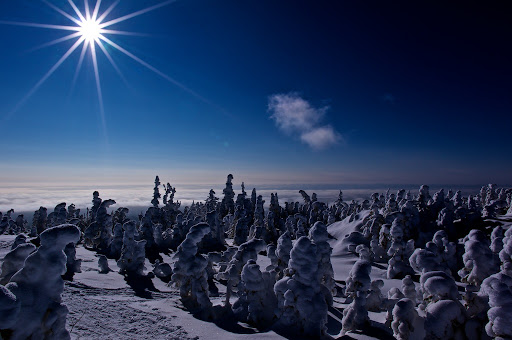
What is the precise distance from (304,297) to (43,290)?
7.95m

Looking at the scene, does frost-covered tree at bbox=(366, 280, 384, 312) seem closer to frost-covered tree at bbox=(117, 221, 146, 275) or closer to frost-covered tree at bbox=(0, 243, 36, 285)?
frost-covered tree at bbox=(0, 243, 36, 285)

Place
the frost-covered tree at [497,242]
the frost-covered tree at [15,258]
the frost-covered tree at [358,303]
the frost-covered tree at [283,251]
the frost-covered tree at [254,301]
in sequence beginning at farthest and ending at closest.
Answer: the frost-covered tree at [497,242], the frost-covered tree at [283,251], the frost-covered tree at [254,301], the frost-covered tree at [358,303], the frost-covered tree at [15,258]

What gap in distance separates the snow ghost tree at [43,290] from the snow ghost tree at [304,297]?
7.11m

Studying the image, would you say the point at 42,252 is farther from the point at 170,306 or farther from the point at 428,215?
the point at 428,215

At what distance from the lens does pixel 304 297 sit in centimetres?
1046

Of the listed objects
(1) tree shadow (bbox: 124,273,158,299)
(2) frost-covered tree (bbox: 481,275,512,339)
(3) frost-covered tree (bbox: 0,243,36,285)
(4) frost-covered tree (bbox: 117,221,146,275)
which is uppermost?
(3) frost-covered tree (bbox: 0,243,36,285)

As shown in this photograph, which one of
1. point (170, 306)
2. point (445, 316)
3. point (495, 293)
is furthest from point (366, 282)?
point (170, 306)

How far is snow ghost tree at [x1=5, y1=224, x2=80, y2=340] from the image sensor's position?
19.5 feet

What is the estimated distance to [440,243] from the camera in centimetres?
2338

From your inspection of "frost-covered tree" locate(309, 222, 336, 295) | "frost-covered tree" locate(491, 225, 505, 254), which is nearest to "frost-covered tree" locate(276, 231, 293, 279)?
"frost-covered tree" locate(309, 222, 336, 295)

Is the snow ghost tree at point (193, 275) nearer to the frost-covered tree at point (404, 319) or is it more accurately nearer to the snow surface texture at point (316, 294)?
the snow surface texture at point (316, 294)

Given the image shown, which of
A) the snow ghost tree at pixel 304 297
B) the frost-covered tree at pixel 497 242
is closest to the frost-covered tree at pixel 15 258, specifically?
the snow ghost tree at pixel 304 297

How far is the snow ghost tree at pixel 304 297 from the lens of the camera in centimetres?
1020

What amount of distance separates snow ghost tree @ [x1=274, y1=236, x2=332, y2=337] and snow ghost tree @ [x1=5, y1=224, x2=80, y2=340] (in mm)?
7113
